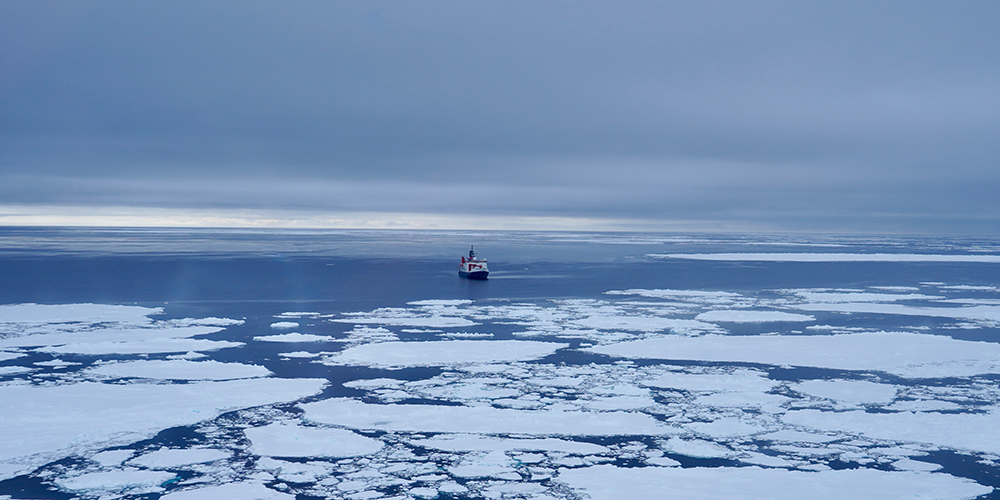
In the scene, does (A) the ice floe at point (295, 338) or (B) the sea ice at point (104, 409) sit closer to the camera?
(B) the sea ice at point (104, 409)

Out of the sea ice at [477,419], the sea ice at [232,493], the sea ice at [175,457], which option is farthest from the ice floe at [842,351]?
the sea ice at [232,493]

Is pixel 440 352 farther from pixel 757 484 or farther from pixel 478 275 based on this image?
pixel 478 275

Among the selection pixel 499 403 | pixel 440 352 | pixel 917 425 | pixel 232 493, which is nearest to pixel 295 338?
pixel 440 352

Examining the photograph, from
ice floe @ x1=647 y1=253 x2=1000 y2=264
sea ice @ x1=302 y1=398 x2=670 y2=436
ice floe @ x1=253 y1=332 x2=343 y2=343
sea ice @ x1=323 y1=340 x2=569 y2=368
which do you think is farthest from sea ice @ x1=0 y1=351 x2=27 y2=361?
Result: ice floe @ x1=647 y1=253 x2=1000 y2=264

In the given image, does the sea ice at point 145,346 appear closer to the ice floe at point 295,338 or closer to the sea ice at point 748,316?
the ice floe at point 295,338

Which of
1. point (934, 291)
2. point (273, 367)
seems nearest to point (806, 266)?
point (934, 291)

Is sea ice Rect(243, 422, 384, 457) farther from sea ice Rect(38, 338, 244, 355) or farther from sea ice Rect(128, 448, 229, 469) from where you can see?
sea ice Rect(38, 338, 244, 355)
